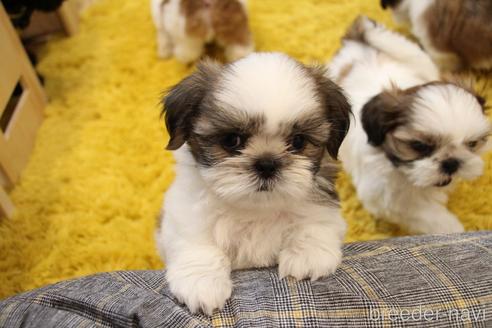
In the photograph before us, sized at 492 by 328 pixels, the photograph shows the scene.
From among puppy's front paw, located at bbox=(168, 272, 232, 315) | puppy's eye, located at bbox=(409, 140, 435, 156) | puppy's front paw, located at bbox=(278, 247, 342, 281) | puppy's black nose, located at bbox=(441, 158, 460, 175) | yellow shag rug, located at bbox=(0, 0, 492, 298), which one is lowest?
yellow shag rug, located at bbox=(0, 0, 492, 298)

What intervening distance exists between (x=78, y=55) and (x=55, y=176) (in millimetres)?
1264

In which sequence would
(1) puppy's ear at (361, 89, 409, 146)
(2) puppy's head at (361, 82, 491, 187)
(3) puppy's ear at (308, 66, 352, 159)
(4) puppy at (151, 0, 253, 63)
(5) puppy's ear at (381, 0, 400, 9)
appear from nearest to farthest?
(3) puppy's ear at (308, 66, 352, 159)
(2) puppy's head at (361, 82, 491, 187)
(1) puppy's ear at (361, 89, 409, 146)
(4) puppy at (151, 0, 253, 63)
(5) puppy's ear at (381, 0, 400, 9)

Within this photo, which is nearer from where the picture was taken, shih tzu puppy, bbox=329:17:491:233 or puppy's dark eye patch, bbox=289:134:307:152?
puppy's dark eye patch, bbox=289:134:307:152

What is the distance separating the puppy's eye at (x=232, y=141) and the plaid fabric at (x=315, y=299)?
1.21 ft

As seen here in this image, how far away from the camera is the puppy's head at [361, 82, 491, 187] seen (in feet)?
5.63

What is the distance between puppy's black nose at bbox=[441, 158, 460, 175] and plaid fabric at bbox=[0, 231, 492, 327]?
1.63ft

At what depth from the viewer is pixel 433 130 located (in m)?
1.72

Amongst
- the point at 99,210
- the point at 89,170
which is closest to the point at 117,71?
the point at 89,170

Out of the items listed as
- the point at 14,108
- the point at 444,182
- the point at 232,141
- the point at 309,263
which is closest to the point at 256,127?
the point at 232,141

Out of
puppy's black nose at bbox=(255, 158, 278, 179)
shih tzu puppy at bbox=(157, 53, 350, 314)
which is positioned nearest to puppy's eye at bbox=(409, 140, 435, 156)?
shih tzu puppy at bbox=(157, 53, 350, 314)

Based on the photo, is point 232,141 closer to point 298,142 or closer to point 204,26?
point 298,142

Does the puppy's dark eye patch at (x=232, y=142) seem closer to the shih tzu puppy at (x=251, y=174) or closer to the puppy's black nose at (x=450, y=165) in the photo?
the shih tzu puppy at (x=251, y=174)

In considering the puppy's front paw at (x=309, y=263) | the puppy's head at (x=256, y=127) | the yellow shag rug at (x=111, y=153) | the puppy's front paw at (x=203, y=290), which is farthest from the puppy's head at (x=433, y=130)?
the puppy's front paw at (x=203, y=290)

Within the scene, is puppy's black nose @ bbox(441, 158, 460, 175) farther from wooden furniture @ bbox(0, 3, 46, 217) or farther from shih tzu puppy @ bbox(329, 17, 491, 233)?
wooden furniture @ bbox(0, 3, 46, 217)
